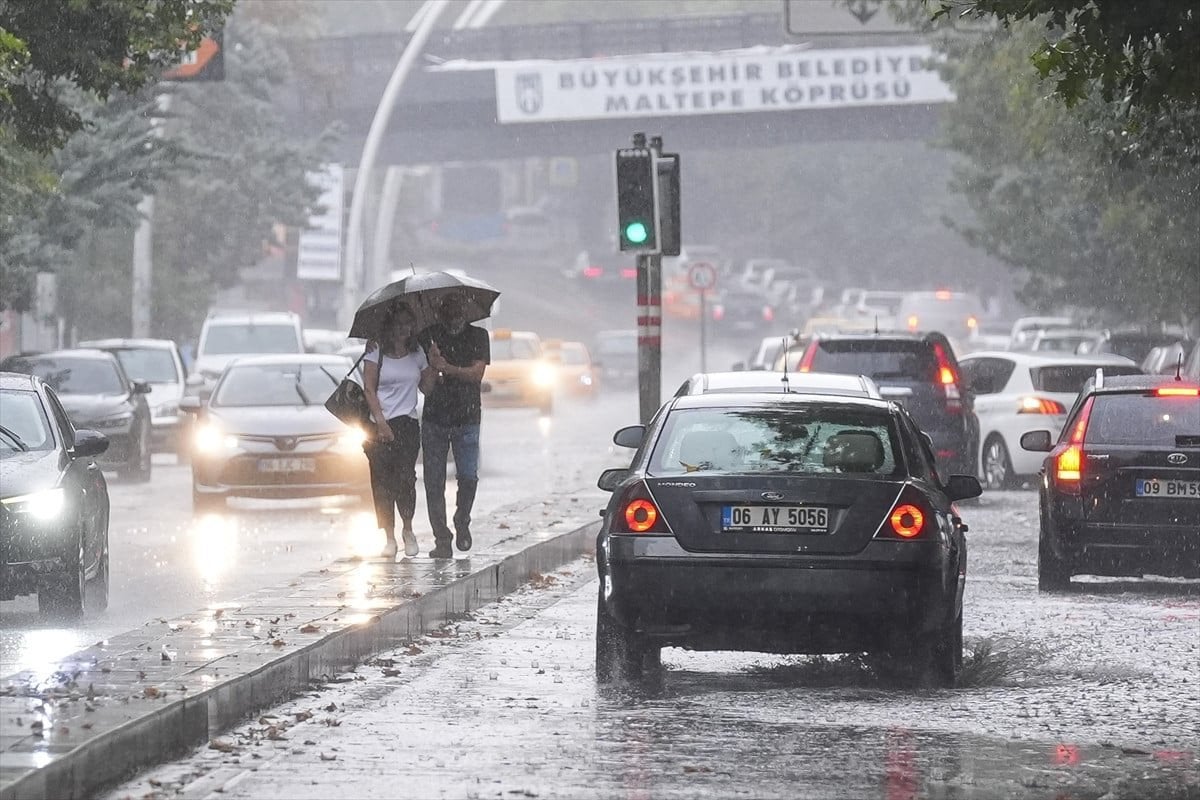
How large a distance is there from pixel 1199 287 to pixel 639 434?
23.2m

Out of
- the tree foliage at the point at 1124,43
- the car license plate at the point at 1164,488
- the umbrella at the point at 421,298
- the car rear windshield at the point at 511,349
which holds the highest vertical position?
the tree foliage at the point at 1124,43

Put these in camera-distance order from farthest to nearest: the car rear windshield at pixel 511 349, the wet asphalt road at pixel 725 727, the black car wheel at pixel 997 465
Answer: the car rear windshield at pixel 511 349 → the black car wheel at pixel 997 465 → the wet asphalt road at pixel 725 727

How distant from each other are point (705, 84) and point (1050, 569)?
172 ft

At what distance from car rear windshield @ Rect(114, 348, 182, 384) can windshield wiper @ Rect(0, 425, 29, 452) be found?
60.8ft

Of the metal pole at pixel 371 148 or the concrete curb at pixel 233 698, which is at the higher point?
the metal pole at pixel 371 148

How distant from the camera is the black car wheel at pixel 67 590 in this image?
13344mm

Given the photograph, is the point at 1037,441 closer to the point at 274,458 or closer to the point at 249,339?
the point at 274,458

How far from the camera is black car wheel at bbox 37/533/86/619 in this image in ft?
43.8

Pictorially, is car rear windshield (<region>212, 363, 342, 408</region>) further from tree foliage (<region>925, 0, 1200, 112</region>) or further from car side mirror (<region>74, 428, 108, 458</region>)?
tree foliage (<region>925, 0, 1200, 112</region>)

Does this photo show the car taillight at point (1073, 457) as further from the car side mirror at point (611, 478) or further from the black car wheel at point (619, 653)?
the black car wheel at point (619, 653)

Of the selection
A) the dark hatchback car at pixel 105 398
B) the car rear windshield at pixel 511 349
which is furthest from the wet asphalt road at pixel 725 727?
the car rear windshield at pixel 511 349

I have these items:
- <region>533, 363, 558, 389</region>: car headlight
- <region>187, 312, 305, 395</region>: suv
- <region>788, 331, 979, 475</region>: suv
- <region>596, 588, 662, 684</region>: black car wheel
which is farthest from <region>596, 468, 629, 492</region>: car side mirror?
<region>533, 363, 558, 389</region>: car headlight

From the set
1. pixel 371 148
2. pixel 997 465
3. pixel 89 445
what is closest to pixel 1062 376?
pixel 997 465

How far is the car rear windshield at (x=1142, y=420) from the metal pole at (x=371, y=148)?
31755 mm
